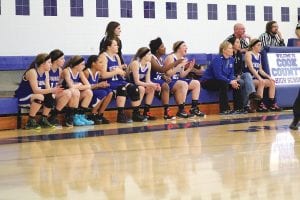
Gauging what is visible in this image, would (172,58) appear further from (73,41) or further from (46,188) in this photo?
(46,188)

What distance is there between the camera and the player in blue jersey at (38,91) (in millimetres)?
7840

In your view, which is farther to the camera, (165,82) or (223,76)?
(223,76)

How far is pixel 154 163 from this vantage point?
4.34 meters

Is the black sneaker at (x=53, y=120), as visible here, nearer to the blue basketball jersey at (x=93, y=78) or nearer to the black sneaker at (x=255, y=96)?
the blue basketball jersey at (x=93, y=78)

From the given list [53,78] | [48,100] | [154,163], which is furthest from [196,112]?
[154,163]

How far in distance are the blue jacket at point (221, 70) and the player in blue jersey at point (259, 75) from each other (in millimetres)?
398

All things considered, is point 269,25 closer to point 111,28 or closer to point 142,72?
point 142,72

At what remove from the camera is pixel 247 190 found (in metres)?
3.22

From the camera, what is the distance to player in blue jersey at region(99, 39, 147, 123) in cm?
855

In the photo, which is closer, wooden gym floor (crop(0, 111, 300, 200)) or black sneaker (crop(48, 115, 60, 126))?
wooden gym floor (crop(0, 111, 300, 200))

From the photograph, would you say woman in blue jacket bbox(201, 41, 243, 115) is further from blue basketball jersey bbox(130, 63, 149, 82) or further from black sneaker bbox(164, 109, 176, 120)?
blue basketball jersey bbox(130, 63, 149, 82)

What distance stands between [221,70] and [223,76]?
0.10m

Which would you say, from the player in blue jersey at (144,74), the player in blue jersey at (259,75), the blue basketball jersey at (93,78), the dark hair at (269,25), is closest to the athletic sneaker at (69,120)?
the blue basketball jersey at (93,78)

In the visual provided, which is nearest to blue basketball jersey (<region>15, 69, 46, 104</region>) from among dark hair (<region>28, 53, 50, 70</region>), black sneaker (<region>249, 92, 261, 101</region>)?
dark hair (<region>28, 53, 50, 70</region>)
